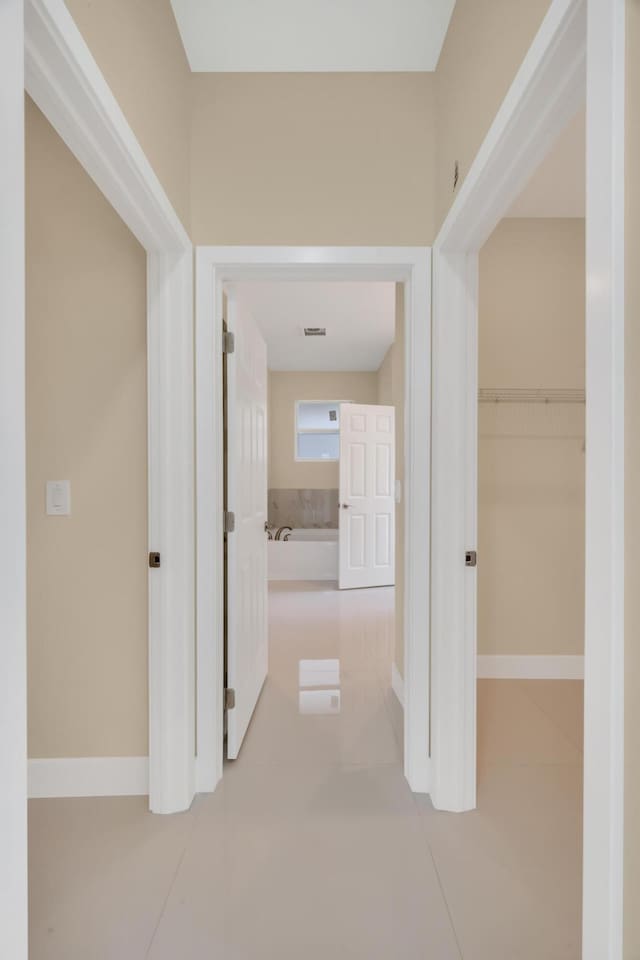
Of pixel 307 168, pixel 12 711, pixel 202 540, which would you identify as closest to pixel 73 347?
pixel 202 540

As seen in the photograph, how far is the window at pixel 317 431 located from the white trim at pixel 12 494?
20.8 feet

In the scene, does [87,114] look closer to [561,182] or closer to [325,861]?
[325,861]

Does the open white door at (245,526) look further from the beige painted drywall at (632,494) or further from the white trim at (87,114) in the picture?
the beige painted drywall at (632,494)

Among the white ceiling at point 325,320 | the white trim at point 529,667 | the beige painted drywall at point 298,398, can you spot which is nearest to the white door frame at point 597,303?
the white ceiling at point 325,320

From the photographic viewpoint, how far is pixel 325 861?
1614 mm

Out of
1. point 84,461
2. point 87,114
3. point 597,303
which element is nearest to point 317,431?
point 84,461

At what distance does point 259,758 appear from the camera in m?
2.21

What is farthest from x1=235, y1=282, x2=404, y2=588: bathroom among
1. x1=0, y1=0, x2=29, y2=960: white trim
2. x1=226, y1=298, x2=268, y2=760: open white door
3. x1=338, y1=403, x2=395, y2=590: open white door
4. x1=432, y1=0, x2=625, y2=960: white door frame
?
x1=0, y1=0, x2=29, y2=960: white trim

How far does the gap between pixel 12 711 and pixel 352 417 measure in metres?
4.96

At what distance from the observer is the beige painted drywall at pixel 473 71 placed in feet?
3.97

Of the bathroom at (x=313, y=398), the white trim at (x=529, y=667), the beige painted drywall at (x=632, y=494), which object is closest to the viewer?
the beige painted drywall at (x=632, y=494)

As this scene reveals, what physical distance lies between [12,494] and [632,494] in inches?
36.7

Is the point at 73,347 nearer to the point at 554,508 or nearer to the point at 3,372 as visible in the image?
the point at 3,372

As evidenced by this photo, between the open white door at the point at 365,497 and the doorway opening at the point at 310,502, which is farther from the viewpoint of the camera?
the open white door at the point at 365,497
